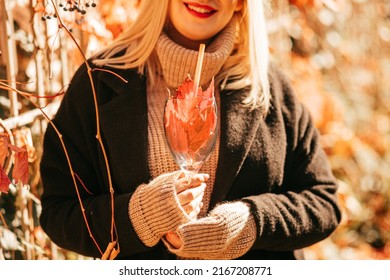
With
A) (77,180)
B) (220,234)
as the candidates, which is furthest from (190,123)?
(77,180)

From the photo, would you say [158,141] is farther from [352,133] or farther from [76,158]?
[352,133]

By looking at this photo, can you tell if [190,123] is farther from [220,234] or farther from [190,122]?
[220,234]

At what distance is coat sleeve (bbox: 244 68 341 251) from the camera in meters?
2.10

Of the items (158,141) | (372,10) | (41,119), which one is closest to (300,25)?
(372,10)

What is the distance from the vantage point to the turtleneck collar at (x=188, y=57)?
212cm

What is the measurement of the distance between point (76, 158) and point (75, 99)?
0.17 m

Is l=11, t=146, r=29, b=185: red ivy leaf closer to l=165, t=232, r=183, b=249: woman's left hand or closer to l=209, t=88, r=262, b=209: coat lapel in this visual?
l=165, t=232, r=183, b=249: woman's left hand

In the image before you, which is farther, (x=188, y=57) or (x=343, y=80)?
(x=343, y=80)

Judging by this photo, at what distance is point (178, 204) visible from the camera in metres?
1.84

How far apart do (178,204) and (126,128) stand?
383mm

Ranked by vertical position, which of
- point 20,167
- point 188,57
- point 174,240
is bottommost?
point 174,240

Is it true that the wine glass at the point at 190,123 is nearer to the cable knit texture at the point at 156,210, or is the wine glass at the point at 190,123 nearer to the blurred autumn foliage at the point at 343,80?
the cable knit texture at the point at 156,210

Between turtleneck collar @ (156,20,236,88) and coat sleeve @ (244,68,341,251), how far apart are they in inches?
9.2

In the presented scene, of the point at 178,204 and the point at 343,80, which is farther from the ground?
the point at 343,80
